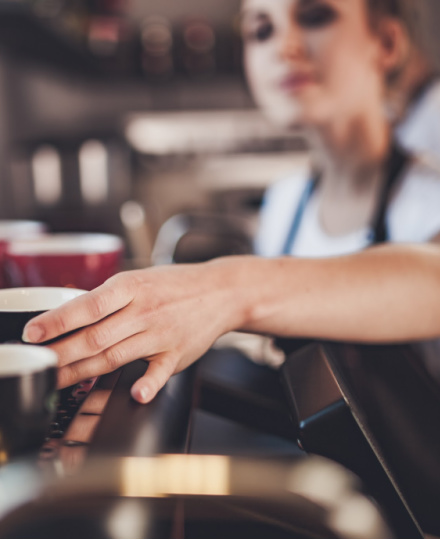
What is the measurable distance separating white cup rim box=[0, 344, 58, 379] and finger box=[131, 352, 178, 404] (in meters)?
0.07

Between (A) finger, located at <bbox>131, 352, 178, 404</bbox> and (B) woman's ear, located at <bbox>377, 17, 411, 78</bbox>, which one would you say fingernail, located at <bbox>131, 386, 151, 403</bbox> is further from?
(B) woman's ear, located at <bbox>377, 17, 411, 78</bbox>

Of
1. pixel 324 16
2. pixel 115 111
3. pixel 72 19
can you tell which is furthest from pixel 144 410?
pixel 115 111

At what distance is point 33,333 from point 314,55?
0.85 m

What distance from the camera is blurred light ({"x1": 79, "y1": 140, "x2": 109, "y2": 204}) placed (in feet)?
6.48

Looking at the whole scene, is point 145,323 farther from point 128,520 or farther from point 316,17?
point 316,17

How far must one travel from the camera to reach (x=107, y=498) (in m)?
0.21

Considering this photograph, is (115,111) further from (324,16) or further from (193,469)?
(193,469)

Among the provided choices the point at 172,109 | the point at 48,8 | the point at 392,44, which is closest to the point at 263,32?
the point at 392,44

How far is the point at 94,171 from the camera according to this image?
2.03 meters

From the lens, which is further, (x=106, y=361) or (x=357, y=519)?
(x=106, y=361)

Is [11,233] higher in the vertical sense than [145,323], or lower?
lower

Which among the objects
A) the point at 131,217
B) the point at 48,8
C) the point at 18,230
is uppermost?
the point at 48,8

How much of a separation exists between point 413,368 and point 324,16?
2.45 feet

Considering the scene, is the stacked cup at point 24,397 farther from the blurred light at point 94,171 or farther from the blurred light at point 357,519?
the blurred light at point 94,171
